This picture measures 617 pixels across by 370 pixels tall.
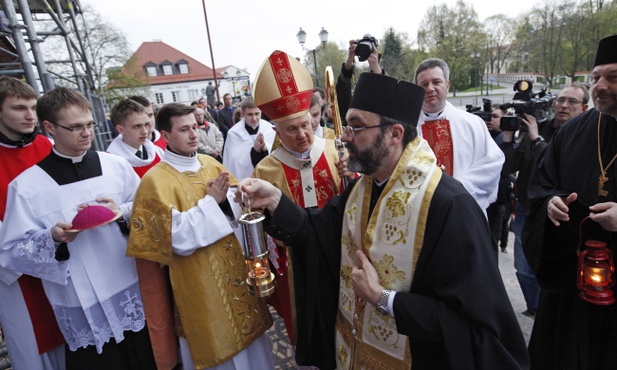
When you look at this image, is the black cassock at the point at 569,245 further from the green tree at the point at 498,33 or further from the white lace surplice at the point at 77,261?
the green tree at the point at 498,33

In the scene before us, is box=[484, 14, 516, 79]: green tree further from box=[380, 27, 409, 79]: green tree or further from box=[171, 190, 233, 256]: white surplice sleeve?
box=[171, 190, 233, 256]: white surplice sleeve

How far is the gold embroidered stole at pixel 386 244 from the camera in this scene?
173 cm

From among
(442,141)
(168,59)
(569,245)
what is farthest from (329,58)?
(569,245)

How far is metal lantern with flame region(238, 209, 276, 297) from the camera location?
6.21 feet

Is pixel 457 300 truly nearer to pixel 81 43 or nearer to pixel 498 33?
pixel 81 43

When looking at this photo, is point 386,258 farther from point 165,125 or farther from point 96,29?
point 96,29

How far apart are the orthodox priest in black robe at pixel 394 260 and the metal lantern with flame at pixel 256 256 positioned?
19cm

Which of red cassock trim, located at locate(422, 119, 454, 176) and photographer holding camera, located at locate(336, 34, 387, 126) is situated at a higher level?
photographer holding camera, located at locate(336, 34, 387, 126)

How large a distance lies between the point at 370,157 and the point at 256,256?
79 centimetres

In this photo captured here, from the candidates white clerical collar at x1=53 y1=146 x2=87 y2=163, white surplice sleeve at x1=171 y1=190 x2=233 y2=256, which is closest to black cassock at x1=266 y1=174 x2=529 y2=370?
white surplice sleeve at x1=171 y1=190 x2=233 y2=256

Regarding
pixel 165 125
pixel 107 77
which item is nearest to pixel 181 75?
pixel 107 77

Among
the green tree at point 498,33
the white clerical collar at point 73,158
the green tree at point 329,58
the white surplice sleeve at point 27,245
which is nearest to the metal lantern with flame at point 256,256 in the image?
the white surplice sleeve at point 27,245

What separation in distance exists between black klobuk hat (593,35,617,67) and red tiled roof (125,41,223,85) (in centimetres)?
6020

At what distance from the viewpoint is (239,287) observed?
103 inches
